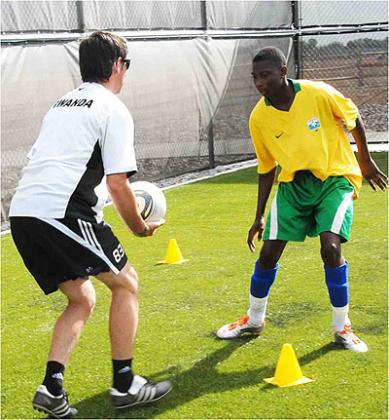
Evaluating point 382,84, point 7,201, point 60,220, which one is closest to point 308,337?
point 60,220

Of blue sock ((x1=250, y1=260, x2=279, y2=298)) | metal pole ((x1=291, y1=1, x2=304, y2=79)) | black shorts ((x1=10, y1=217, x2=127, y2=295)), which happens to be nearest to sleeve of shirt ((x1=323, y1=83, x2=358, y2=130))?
blue sock ((x1=250, y1=260, x2=279, y2=298))

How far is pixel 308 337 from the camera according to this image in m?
5.20

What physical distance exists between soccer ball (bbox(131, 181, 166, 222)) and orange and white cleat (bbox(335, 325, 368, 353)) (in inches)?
51.2

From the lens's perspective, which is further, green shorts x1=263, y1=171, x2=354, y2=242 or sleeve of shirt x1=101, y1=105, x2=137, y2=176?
green shorts x1=263, y1=171, x2=354, y2=242

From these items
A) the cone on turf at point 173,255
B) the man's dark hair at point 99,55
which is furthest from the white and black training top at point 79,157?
the cone on turf at point 173,255

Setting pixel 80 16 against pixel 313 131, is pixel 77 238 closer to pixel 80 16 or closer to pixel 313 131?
pixel 313 131

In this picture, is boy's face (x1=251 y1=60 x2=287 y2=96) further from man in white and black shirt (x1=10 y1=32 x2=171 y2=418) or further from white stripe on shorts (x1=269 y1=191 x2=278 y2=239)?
man in white and black shirt (x1=10 y1=32 x2=171 y2=418)

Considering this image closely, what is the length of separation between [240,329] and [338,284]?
73cm

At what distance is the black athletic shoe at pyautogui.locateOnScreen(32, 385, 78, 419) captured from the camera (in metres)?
4.02

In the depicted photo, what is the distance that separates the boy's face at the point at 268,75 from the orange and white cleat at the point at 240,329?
148 cm

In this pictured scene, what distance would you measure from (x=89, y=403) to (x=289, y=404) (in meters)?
1.06

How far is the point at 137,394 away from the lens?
4.23m

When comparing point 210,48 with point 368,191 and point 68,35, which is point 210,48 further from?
point 368,191

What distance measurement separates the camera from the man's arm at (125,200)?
13.1ft
